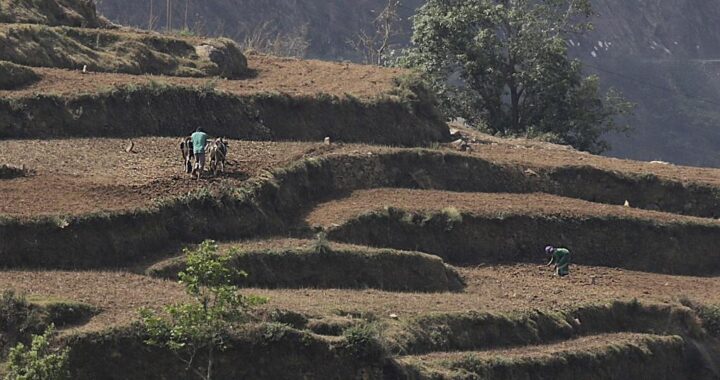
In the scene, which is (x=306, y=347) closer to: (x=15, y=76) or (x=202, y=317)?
(x=202, y=317)

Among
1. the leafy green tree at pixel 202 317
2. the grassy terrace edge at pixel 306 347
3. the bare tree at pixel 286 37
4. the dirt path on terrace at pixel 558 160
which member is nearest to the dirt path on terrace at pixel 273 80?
the dirt path on terrace at pixel 558 160

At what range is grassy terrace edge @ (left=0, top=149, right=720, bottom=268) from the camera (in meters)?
32.0

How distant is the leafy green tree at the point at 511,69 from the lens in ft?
197

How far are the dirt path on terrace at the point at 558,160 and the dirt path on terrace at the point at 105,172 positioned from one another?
7.62 meters

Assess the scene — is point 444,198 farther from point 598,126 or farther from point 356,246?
point 598,126

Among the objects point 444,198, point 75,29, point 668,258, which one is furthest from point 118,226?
point 668,258

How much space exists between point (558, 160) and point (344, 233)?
1203cm

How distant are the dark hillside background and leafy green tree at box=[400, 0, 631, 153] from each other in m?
36.6

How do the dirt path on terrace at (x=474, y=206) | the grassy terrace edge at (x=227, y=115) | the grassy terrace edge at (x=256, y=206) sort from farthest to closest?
the grassy terrace edge at (x=227, y=115) → the dirt path on terrace at (x=474, y=206) → the grassy terrace edge at (x=256, y=206)

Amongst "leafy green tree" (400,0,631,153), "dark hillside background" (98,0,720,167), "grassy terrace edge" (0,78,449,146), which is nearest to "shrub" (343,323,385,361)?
"grassy terrace edge" (0,78,449,146)

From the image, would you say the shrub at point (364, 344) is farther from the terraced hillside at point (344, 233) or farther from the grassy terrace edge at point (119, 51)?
the grassy terrace edge at point (119, 51)

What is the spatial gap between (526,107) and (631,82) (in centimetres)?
5746

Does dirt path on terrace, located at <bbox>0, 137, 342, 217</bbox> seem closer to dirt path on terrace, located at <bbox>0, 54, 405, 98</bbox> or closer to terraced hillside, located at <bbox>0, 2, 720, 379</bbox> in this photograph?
terraced hillside, located at <bbox>0, 2, 720, 379</bbox>

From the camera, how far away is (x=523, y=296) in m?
37.0
